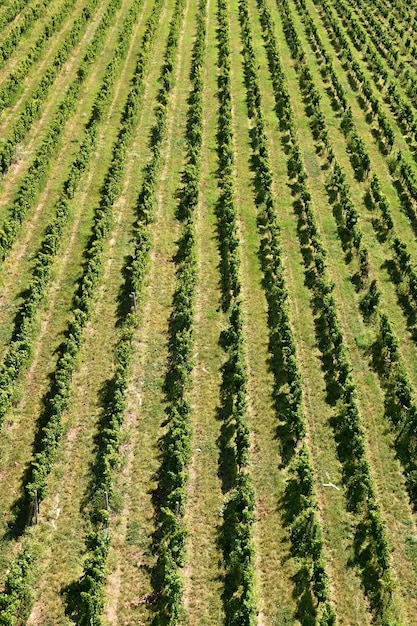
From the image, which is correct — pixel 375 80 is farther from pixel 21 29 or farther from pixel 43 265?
pixel 43 265

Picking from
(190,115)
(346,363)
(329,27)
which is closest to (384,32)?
(329,27)

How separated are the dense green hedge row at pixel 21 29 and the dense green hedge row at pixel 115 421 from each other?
19.1 metres

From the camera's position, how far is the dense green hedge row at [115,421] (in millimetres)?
21141

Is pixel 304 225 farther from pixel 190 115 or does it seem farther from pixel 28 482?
pixel 28 482

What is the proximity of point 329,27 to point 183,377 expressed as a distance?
186 ft

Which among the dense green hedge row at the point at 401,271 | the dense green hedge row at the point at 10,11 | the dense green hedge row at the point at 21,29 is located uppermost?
the dense green hedge row at the point at 10,11

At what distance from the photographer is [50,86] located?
5206 centimetres

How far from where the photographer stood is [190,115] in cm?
5041

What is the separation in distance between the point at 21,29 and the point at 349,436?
171ft

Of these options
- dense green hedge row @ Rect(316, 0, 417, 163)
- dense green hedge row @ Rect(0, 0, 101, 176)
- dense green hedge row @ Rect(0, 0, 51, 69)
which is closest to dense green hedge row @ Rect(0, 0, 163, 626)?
dense green hedge row @ Rect(0, 0, 101, 176)

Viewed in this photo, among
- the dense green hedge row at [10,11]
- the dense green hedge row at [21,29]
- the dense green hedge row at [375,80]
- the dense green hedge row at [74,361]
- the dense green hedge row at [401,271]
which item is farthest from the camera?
the dense green hedge row at [10,11]

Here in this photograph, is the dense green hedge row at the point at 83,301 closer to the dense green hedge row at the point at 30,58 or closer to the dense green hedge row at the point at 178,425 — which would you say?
the dense green hedge row at the point at 178,425

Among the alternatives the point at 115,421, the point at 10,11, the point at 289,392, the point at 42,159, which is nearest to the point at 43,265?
the point at 42,159

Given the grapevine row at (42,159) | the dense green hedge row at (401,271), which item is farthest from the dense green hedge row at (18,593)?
the grapevine row at (42,159)
